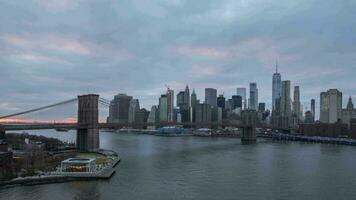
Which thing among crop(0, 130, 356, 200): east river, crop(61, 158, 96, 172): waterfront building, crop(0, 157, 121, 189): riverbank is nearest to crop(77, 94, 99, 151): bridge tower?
crop(0, 130, 356, 200): east river

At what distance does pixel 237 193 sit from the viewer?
82.8ft

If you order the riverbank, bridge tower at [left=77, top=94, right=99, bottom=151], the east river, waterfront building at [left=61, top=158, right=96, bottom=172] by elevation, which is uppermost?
bridge tower at [left=77, top=94, right=99, bottom=151]

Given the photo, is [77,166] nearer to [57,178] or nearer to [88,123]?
[57,178]

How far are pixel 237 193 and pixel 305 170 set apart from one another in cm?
1313

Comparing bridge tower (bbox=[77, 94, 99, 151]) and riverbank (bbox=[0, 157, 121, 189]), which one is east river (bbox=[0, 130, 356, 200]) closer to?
riverbank (bbox=[0, 157, 121, 189])

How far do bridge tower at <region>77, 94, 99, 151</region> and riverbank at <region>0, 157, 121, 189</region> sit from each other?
15.5 meters

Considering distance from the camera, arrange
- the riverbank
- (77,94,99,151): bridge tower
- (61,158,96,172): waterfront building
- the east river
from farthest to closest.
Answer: (77,94,99,151): bridge tower → (61,158,96,172): waterfront building → the riverbank → the east river

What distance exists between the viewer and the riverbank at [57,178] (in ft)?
87.2

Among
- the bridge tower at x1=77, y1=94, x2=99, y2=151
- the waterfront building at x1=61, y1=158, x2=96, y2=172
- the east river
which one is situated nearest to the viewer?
the east river

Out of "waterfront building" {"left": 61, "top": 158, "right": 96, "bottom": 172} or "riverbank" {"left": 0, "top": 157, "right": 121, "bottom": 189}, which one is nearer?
"riverbank" {"left": 0, "top": 157, "right": 121, "bottom": 189}

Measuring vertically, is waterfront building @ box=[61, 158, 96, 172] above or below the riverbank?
above

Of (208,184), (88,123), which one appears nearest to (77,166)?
(208,184)

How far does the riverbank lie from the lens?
26.6 metres

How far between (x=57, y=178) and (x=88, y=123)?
63.4 ft
